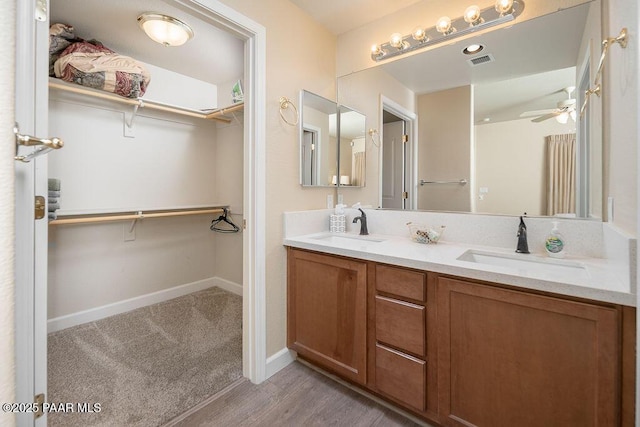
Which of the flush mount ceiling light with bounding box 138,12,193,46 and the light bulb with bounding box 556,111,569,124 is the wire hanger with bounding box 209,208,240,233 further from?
the light bulb with bounding box 556,111,569,124

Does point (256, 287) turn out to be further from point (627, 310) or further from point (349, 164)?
point (627, 310)

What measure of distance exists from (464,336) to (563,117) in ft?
4.11

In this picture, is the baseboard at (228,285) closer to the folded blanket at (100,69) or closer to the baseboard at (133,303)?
the baseboard at (133,303)

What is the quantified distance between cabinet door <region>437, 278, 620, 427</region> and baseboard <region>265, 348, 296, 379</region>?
1016 millimetres

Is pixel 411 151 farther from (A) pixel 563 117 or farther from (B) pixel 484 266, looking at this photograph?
(B) pixel 484 266

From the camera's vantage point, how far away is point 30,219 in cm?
89

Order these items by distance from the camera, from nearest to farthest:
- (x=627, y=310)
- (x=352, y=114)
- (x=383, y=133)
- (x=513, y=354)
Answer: (x=627, y=310) < (x=513, y=354) < (x=383, y=133) < (x=352, y=114)

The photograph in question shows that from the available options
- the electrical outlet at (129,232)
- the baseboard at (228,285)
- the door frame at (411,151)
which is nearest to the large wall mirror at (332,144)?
the door frame at (411,151)

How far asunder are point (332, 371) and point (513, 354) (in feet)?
3.38

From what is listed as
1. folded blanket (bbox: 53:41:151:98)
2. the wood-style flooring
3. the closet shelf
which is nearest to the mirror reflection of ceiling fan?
the wood-style flooring

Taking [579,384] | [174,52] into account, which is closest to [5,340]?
[579,384]

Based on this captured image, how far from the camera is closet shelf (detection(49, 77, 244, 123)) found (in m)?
2.16

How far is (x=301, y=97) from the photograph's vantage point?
6.47ft

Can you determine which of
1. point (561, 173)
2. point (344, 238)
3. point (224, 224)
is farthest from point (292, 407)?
point (224, 224)
